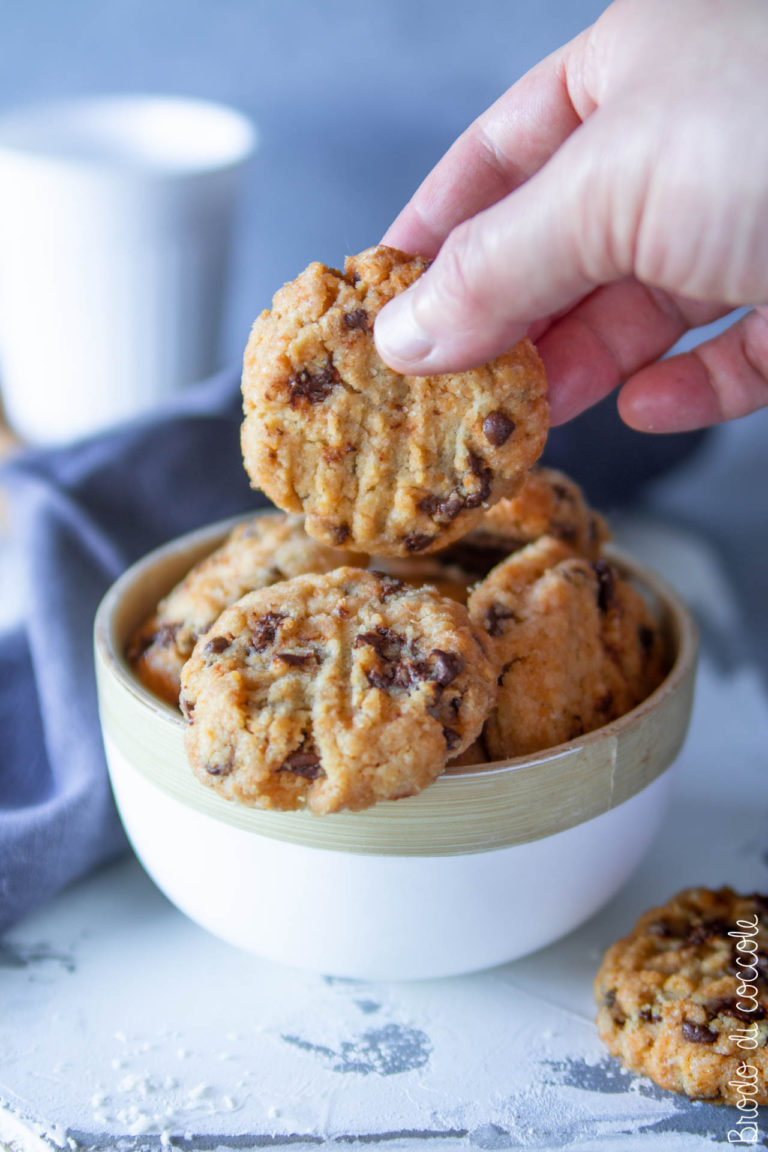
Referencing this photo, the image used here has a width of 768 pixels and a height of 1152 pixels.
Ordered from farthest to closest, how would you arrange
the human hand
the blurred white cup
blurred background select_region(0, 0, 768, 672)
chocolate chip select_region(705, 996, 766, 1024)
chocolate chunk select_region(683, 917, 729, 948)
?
blurred background select_region(0, 0, 768, 672) < the blurred white cup < chocolate chunk select_region(683, 917, 729, 948) < chocolate chip select_region(705, 996, 766, 1024) < the human hand

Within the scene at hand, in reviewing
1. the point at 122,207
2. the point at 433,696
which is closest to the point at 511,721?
the point at 433,696

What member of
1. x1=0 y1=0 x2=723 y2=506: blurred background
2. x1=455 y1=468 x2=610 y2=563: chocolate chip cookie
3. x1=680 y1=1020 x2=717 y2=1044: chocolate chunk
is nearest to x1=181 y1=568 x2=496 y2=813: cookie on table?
x1=455 y1=468 x2=610 y2=563: chocolate chip cookie

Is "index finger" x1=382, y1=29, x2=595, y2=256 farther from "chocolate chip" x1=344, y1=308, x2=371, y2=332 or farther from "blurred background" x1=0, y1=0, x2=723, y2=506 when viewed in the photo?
"blurred background" x1=0, y1=0, x2=723, y2=506

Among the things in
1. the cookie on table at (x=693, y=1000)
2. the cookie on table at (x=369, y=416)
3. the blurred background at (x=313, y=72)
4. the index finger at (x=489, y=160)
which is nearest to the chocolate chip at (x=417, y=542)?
the cookie on table at (x=369, y=416)

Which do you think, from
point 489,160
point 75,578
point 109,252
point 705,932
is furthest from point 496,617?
point 109,252

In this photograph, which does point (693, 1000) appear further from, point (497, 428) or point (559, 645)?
point (497, 428)

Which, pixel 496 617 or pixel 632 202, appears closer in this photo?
pixel 632 202

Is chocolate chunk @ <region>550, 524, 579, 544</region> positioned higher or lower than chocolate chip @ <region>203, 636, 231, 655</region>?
lower
